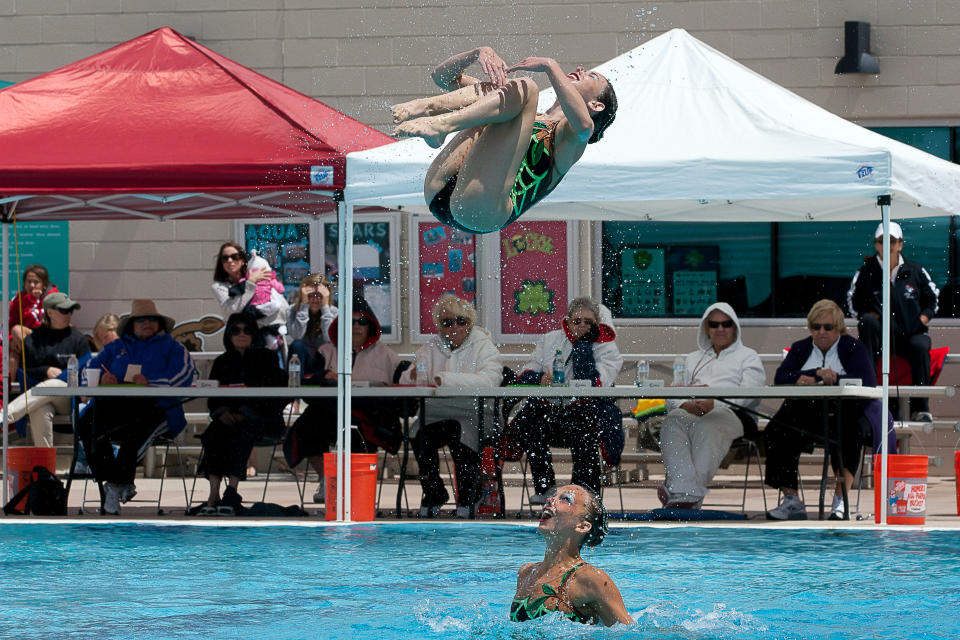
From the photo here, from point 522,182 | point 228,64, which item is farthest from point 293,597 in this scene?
point 228,64

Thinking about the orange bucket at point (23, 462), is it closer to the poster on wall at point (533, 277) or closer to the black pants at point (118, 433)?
the black pants at point (118, 433)

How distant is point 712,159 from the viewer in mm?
8750

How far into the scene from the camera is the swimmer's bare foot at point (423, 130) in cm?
538

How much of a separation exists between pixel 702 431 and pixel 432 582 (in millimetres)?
3137

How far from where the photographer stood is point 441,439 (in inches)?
391

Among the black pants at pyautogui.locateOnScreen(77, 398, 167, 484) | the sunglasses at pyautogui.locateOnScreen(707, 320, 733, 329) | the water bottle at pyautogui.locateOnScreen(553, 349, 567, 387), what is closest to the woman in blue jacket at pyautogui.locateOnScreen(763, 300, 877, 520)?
the sunglasses at pyautogui.locateOnScreen(707, 320, 733, 329)

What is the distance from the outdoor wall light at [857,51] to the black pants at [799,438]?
498 centimetres

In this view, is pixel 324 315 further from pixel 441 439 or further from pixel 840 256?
pixel 840 256

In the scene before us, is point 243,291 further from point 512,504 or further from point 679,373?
point 679,373

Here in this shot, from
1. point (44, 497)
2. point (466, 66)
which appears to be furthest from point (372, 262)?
point (466, 66)

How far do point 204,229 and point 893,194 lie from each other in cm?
782

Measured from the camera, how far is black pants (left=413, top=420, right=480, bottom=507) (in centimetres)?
962

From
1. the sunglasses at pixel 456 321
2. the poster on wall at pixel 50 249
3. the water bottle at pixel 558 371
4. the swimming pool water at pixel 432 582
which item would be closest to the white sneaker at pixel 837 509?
the swimming pool water at pixel 432 582

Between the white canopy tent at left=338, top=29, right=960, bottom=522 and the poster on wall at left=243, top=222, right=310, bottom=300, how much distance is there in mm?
5099
